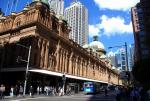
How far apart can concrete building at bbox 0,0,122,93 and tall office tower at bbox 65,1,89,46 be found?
4166 inches

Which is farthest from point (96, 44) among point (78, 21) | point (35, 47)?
point (35, 47)

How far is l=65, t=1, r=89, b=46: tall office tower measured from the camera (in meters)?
168

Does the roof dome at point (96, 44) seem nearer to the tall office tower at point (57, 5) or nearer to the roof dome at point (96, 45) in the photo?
the roof dome at point (96, 45)

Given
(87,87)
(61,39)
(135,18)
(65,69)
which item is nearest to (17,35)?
(61,39)

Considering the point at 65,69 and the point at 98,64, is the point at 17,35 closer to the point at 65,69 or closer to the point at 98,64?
the point at 65,69

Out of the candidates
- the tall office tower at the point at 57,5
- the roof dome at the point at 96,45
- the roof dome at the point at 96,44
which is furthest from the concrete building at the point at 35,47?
the tall office tower at the point at 57,5

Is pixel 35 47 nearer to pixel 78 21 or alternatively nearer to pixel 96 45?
pixel 96 45

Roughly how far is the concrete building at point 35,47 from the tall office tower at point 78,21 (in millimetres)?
105814

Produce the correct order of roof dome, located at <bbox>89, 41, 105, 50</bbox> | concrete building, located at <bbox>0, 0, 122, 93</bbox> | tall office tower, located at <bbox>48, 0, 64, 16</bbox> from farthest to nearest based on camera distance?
tall office tower, located at <bbox>48, 0, 64, 16</bbox> → roof dome, located at <bbox>89, 41, 105, 50</bbox> → concrete building, located at <bbox>0, 0, 122, 93</bbox>

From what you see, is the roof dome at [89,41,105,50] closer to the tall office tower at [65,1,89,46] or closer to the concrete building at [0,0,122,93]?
the tall office tower at [65,1,89,46]

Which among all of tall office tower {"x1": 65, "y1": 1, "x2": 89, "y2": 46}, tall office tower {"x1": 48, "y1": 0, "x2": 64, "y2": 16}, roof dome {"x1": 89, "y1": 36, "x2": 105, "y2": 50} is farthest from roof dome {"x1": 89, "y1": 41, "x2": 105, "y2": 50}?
tall office tower {"x1": 48, "y1": 0, "x2": 64, "y2": 16}

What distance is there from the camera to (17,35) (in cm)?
5016

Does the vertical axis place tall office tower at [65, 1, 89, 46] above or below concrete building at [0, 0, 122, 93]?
above

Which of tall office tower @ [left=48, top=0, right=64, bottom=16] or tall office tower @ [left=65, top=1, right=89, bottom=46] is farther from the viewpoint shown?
tall office tower @ [left=48, top=0, right=64, bottom=16]
